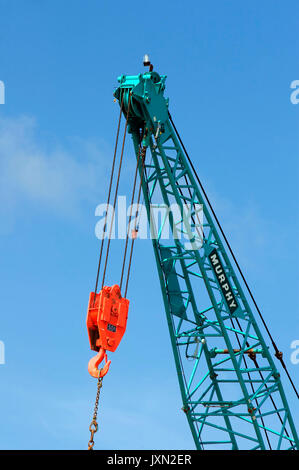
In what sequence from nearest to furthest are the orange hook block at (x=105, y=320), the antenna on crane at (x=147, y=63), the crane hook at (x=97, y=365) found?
1. the crane hook at (x=97, y=365)
2. the orange hook block at (x=105, y=320)
3. the antenna on crane at (x=147, y=63)

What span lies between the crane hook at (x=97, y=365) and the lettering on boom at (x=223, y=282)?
900cm

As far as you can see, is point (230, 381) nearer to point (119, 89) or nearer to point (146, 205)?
point (146, 205)

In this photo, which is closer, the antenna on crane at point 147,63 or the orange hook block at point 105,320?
the orange hook block at point 105,320

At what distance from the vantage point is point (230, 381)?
35.8 meters

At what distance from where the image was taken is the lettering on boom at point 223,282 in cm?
3494

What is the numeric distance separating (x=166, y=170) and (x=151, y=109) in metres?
2.70

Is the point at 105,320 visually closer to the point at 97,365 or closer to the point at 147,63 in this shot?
the point at 97,365

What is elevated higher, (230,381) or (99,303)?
(230,381)

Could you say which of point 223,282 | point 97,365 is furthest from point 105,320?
point 223,282

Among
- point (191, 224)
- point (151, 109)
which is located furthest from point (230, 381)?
point (151, 109)

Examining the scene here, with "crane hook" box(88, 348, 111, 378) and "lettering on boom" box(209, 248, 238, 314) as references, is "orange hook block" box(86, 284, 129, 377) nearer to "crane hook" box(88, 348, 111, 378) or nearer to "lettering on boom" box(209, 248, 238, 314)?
"crane hook" box(88, 348, 111, 378)

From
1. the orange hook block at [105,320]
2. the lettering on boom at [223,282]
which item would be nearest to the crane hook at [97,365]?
the orange hook block at [105,320]

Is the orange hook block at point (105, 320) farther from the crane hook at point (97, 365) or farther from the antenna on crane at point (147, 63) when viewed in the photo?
the antenna on crane at point (147, 63)
